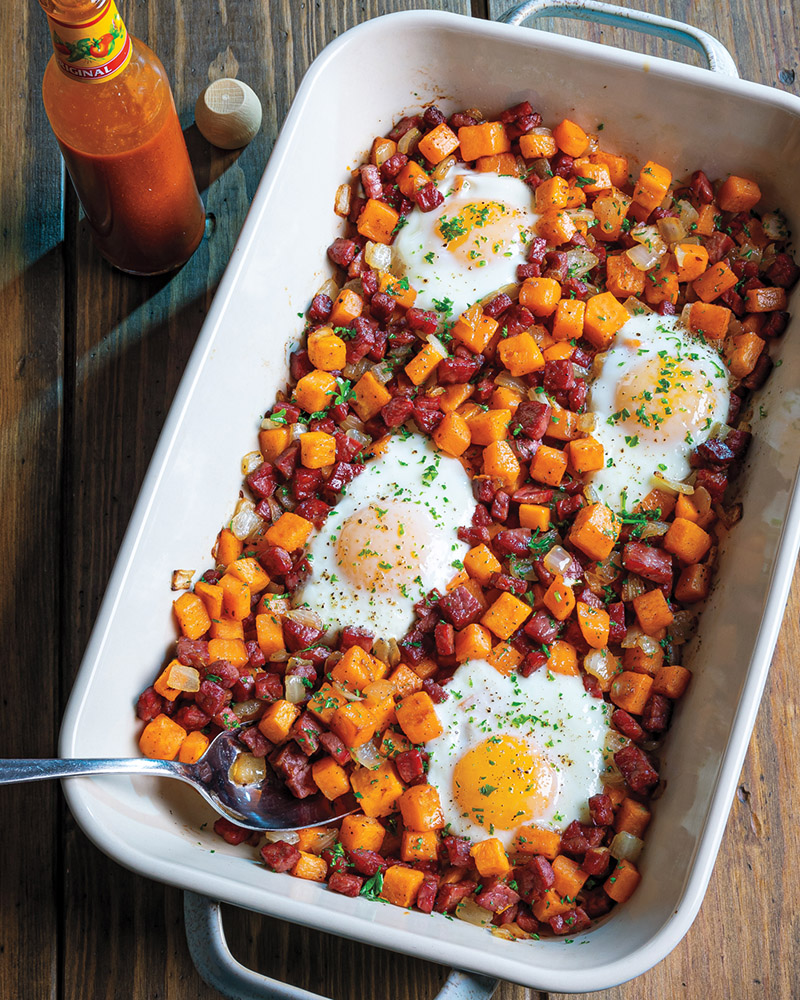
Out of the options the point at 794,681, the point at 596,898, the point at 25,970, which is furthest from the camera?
the point at 794,681

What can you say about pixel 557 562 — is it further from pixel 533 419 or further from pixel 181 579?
pixel 181 579

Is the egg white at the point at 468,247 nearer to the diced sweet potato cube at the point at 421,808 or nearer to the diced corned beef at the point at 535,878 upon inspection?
the diced sweet potato cube at the point at 421,808

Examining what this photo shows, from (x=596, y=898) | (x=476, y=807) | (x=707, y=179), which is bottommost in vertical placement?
(x=596, y=898)

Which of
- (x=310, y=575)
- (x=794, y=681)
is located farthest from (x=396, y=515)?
(x=794, y=681)

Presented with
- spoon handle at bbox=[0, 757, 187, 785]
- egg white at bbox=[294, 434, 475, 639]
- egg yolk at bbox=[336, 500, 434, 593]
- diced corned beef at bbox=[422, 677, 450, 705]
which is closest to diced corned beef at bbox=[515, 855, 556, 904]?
diced corned beef at bbox=[422, 677, 450, 705]

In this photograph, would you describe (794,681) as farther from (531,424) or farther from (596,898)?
(531,424)

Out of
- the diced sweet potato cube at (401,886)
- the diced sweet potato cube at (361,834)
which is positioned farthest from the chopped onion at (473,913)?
the diced sweet potato cube at (361,834)

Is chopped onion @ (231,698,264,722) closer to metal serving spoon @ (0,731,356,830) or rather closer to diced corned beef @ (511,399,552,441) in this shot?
metal serving spoon @ (0,731,356,830)
